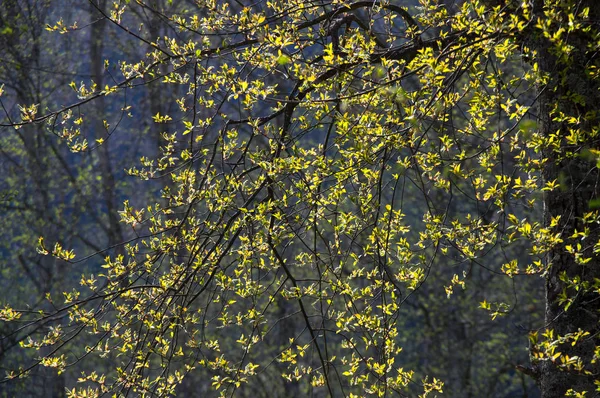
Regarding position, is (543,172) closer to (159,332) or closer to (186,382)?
(159,332)

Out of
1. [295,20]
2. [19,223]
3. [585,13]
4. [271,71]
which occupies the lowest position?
[585,13]

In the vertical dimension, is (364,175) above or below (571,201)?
above

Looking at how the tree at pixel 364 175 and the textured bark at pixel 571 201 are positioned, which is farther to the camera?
the textured bark at pixel 571 201

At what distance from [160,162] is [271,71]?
120 centimetres

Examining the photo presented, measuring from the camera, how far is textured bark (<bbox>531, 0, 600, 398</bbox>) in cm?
366

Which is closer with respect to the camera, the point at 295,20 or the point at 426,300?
the point at 295,20

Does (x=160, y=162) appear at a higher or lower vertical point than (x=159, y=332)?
higher

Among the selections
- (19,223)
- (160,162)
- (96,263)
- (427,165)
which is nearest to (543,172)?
(427,165)

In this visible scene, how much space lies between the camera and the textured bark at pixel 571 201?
3.66m

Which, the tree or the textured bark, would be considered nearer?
the tree

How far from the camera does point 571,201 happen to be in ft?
12.2

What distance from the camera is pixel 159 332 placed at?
4.12 metres

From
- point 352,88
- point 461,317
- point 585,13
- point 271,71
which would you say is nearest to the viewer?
point 585,13

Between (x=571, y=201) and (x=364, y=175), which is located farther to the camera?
(x=364, y=175)
